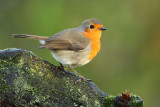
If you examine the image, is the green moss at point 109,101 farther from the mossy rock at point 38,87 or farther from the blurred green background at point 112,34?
the blurred green background at point 112,34

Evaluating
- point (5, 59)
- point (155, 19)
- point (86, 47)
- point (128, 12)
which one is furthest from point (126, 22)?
point (5, 59)

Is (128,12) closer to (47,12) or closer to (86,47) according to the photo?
(47,12)

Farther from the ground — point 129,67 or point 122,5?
point 122,5

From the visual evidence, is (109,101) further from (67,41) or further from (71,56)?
(67,41)

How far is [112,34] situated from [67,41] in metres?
2.99

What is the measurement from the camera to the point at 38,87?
11.0ft

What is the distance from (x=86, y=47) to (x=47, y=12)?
287 centimetres

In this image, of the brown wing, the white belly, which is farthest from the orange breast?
the white belly

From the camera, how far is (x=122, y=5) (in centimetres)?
763

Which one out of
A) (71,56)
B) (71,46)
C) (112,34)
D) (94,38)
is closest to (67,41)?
(71,46)

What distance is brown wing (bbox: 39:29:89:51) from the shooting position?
4379 mm

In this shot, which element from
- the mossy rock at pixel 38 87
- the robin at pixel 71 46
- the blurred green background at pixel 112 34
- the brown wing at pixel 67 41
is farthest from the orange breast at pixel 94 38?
the blurred green background at pixel 112 34

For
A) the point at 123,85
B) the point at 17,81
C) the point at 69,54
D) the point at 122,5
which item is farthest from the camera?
the point at 122,5

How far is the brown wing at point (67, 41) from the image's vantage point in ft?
14.4
